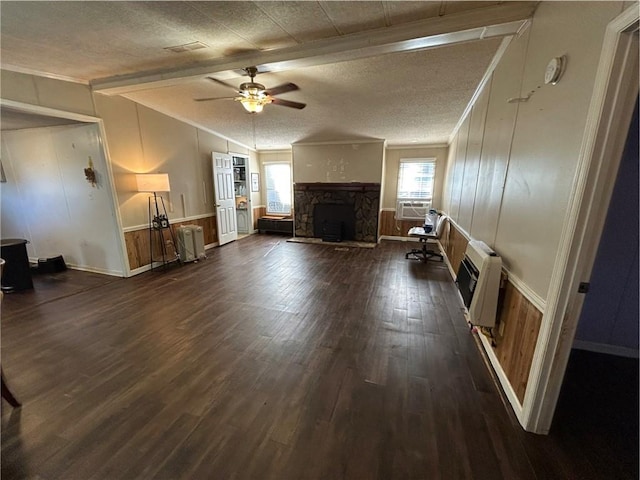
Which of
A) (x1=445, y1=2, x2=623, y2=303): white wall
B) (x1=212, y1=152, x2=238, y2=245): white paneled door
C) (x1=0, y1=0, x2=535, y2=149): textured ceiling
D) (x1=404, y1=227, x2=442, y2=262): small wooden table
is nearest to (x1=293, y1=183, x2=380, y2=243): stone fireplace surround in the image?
(x1=404, y1=227, x2=442, y2=262): small wooden table

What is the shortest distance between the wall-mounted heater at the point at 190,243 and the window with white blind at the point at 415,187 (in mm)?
4712

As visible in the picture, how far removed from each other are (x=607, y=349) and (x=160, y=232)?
5744 millimetres

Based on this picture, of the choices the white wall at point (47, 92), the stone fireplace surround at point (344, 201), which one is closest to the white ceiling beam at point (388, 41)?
the white wall at point (47, 92)

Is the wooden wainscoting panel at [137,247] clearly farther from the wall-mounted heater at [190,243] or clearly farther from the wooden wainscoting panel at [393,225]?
the wooden wainscoting panel at [393,225]

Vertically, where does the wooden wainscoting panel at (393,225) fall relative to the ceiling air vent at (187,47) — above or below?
below

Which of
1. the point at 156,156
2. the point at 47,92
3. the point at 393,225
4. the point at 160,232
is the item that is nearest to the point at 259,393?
the point at 160,232

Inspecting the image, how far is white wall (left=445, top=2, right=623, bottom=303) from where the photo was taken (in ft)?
4.13

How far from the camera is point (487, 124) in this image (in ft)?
9.00

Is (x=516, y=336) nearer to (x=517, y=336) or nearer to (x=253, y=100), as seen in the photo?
(x=517, y=336)

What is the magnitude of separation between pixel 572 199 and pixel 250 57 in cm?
276

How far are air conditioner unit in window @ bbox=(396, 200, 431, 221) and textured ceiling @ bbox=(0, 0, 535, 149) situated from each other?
2.76 meters

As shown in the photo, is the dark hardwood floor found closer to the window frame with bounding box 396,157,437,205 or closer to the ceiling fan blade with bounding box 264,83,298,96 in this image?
the ceiling fan blade with bounding box 264,83,298,96

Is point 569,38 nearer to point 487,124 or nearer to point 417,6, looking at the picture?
point 417,6

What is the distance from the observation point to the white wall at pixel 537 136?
126cm
